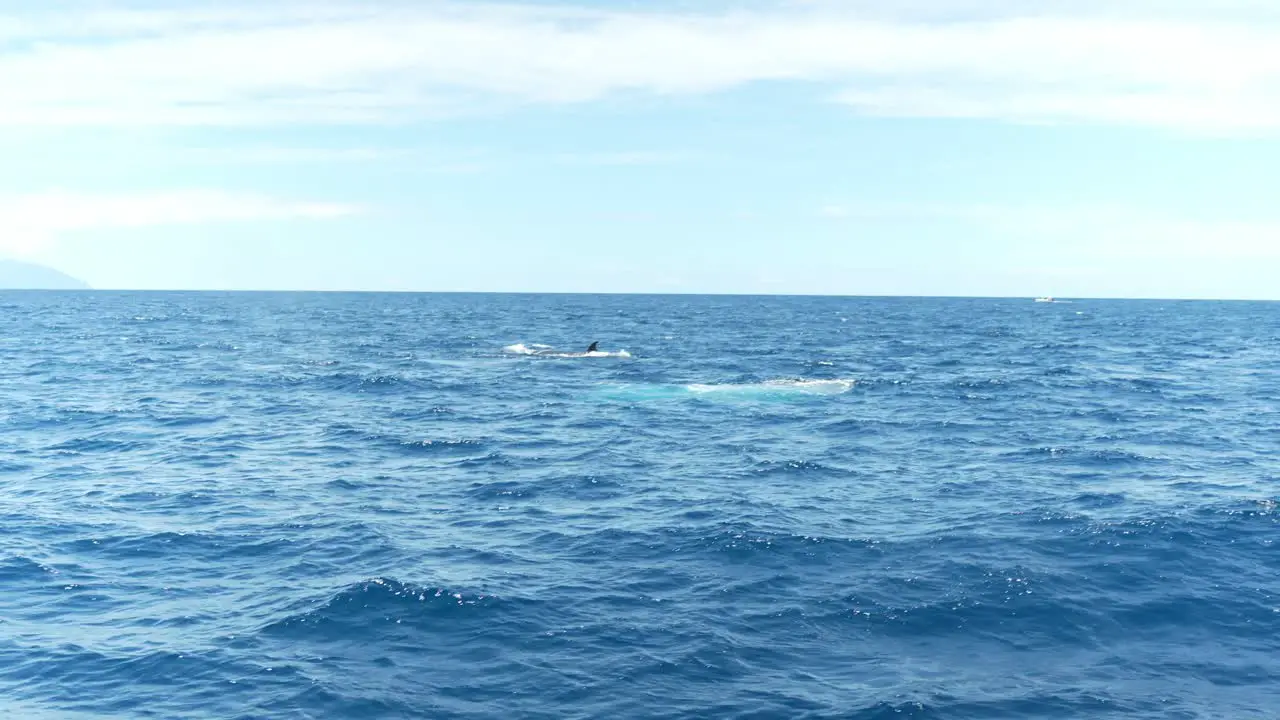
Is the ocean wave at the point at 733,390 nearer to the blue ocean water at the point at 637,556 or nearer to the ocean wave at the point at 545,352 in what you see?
the blue ocean water at the point at 637,556

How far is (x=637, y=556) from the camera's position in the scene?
26.8 meters

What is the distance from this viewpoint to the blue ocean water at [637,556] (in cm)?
1866

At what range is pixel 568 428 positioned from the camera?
48.7m

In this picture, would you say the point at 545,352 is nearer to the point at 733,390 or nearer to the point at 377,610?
the point at 733,390

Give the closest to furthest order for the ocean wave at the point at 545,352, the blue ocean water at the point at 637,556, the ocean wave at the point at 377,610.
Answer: the blue ocean water at the point at 637,556 < the ocean wave at the point at 377,610 < the ocean wave at the point at 545,352

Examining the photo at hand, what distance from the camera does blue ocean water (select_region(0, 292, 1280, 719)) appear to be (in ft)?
61.2

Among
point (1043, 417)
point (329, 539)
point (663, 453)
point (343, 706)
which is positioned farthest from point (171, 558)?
point (1043, 417)

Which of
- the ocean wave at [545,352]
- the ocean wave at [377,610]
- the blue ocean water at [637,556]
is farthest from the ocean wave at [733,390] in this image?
the ocean wave at [377,610]

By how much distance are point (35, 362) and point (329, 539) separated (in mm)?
67090

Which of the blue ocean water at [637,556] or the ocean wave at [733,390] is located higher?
the ocean wave at [733,390]

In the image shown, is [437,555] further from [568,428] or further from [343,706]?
[568,428]

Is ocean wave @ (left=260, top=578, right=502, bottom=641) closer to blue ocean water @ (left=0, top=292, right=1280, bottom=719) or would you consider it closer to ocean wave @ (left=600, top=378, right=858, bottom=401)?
blue ocean water @ (left=0, top=292, right=1280, bottom=719)

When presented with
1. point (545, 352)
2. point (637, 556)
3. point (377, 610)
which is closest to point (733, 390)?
point (545, 352)

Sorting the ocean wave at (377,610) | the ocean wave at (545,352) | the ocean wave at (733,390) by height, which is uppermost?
the ocean wave at (545,352)
